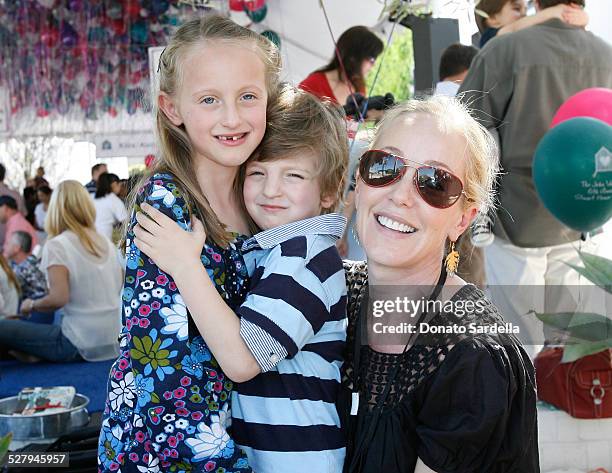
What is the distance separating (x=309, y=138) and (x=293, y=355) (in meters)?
0.54

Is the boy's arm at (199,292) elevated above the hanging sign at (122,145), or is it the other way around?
the boy's arm at (199,292)

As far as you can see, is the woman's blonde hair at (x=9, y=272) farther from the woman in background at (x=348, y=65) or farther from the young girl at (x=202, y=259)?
the young girl at (x=202, y=259)

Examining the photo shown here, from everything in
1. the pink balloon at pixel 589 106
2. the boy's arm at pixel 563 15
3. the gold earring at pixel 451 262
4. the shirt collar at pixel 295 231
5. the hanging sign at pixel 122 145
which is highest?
the boy's arm at pixel 563 15

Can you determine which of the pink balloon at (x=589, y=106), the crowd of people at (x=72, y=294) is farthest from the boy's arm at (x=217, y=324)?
the crowd of people at (x=72, y=294)

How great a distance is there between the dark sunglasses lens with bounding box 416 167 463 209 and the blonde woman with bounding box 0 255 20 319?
524cm

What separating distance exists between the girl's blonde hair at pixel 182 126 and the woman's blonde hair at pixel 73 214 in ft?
13.2

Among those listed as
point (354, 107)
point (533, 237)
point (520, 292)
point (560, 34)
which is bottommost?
point (520, 292)

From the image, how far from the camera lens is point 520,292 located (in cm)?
323

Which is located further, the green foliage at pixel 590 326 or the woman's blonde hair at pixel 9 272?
the woman's blonde hair at pixel 9 272

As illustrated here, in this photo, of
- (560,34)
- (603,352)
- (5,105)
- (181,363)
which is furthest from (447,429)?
(5,105)

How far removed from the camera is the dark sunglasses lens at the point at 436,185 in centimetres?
153

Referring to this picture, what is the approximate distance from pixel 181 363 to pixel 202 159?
1.70 feet

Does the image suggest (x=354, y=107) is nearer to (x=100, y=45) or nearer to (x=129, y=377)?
(x=129, y=377)

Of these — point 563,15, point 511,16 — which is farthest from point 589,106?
point 511,16
